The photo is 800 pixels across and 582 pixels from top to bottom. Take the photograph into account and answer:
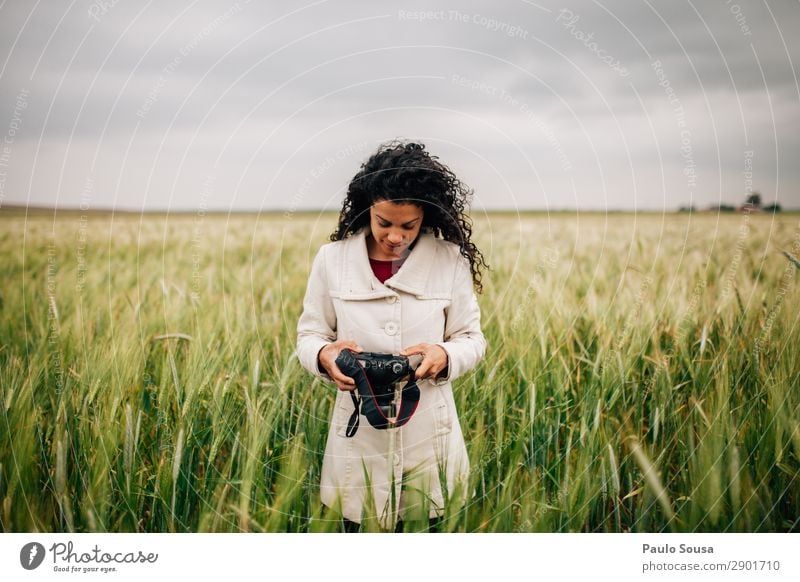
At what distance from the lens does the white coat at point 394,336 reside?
52.5 inches

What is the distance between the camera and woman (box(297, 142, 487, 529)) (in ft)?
4.30

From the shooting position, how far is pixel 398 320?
1.33 metres

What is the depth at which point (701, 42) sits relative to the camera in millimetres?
1780

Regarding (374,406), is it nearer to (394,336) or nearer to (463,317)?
(394,336)

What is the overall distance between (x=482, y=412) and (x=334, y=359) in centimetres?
57

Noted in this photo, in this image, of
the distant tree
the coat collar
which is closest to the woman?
the coat collar

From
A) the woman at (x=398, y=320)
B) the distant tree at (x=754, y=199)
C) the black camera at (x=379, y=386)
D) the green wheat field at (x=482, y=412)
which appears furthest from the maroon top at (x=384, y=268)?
the distant tree at (x=754, y=199)

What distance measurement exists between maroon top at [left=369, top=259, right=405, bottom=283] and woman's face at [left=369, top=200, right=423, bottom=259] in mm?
72

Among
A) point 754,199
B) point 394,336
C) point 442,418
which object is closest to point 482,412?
point 442,418

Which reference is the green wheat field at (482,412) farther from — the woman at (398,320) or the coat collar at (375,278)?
the coat collar at (375,278)

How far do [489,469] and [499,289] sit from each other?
0.92 metres

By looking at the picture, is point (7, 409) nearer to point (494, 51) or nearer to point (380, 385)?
point (380, 385)

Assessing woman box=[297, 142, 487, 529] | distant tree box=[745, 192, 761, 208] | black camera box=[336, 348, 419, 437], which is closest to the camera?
black camera box=[336, 348, 419, 437]

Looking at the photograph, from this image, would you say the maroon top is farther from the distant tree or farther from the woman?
the distant tree
